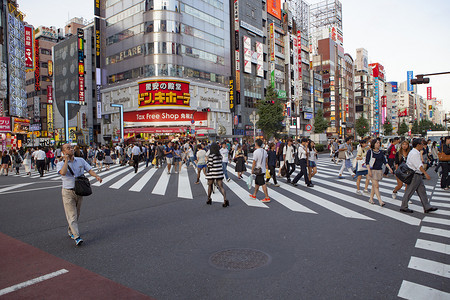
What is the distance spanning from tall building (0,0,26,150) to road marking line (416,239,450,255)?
3772cm

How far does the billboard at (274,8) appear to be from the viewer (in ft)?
200

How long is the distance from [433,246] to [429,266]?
950 millimetres

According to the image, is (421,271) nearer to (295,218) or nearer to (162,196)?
(295,218)

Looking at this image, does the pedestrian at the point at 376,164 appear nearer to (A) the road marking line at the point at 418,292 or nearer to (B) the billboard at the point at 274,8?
(A) the road marking line at the point at 418,292

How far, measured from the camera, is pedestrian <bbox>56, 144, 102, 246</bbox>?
5141mm

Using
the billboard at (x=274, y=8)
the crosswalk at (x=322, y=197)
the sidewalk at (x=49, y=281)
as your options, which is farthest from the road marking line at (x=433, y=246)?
the billboard at (x=274, y=8)

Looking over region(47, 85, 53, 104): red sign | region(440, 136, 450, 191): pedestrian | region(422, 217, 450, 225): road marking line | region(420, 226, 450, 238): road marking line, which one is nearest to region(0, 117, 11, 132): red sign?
region(47, 85, 53, 104): red sign

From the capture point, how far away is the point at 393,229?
5734 mm

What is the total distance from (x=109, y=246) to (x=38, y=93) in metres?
76.1

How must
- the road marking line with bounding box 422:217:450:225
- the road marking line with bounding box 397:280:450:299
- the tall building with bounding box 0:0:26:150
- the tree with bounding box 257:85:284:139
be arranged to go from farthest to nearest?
1. the tree with bounding box 257:85:284:139
2. the tall building with bounding box 0:0:26:150
3. the road marking line with bounding box 422:217:450:225
4. the road marking line with bounding box 397:280:450:299

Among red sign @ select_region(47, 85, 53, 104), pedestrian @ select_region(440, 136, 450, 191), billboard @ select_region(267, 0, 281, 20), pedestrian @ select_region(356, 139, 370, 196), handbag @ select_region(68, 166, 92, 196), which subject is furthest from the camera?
billboard @ select_region(267, 0, 281, 20)

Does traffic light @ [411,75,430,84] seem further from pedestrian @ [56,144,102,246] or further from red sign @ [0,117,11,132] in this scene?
red sign @ [0,117,11,132]

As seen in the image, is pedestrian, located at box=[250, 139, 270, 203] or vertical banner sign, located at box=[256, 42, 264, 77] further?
vertical banner sign, located at box=[256, 42, 264, 77]

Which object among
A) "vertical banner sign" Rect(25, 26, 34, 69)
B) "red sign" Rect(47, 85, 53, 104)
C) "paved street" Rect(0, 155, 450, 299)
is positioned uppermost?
"vertical banner sign" Rect(25, 26, 34, 69)
